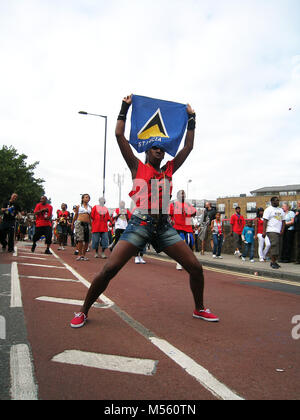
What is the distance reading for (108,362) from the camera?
2.76 metres

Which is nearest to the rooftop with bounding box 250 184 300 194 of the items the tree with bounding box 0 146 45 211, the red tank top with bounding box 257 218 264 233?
the tree with bounding box 0 146 45 211

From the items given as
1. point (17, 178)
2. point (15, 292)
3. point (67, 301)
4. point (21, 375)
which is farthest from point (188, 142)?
point (17, 178)

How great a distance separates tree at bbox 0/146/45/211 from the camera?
58.5 meters

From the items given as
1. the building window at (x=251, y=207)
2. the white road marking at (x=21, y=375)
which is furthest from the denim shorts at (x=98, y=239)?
the building window at (x=251, y=207)

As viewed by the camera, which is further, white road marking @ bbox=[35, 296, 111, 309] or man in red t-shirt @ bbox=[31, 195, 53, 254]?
man in red t-shirt @ bbox=[31, 195, 53, 254]

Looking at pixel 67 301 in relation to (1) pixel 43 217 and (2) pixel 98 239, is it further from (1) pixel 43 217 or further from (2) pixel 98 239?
(2) pixel 98 239

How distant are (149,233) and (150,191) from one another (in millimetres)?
419

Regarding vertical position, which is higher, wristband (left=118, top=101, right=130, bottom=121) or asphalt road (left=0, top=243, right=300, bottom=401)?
wristband (left=118, top=101, right=130, bottom=121)

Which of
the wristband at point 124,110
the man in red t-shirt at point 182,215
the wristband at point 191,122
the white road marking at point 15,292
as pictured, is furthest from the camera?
the man in red t-shirt at point 182,215

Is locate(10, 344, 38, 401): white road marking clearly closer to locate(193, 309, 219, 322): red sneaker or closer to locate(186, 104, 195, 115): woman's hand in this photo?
locate(193, 309, 219, 322): red sneaker

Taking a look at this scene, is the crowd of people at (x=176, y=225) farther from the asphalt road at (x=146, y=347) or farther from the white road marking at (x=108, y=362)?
the white road marking at (x=108, y=362)

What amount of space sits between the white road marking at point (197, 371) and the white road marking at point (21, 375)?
1054 mm

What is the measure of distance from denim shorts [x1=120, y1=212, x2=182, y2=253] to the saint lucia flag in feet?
2.62

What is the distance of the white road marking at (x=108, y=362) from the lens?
8.64ft
